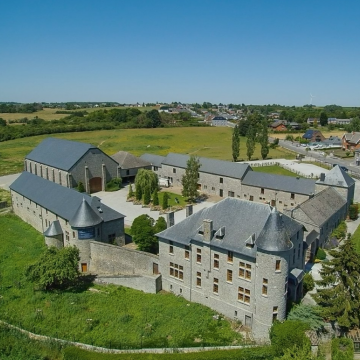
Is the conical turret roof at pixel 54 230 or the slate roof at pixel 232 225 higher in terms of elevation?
the slate roof at pixel 232 225

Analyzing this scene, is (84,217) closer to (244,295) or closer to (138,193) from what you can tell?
(244,295)

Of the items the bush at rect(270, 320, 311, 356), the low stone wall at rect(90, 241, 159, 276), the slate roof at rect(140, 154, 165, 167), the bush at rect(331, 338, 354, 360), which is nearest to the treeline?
the slate roof at rect(140, 154, 165, 167)

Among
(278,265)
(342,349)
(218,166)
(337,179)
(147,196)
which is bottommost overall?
(342,349)

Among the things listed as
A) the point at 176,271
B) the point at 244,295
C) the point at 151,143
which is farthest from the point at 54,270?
the point at 151,143

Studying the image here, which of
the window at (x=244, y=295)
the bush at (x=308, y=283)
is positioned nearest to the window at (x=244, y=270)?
the window at (x=244, y=295)

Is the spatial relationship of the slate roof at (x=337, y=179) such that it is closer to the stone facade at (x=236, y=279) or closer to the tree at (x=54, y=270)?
the stone facade at (x=236, y=279)
